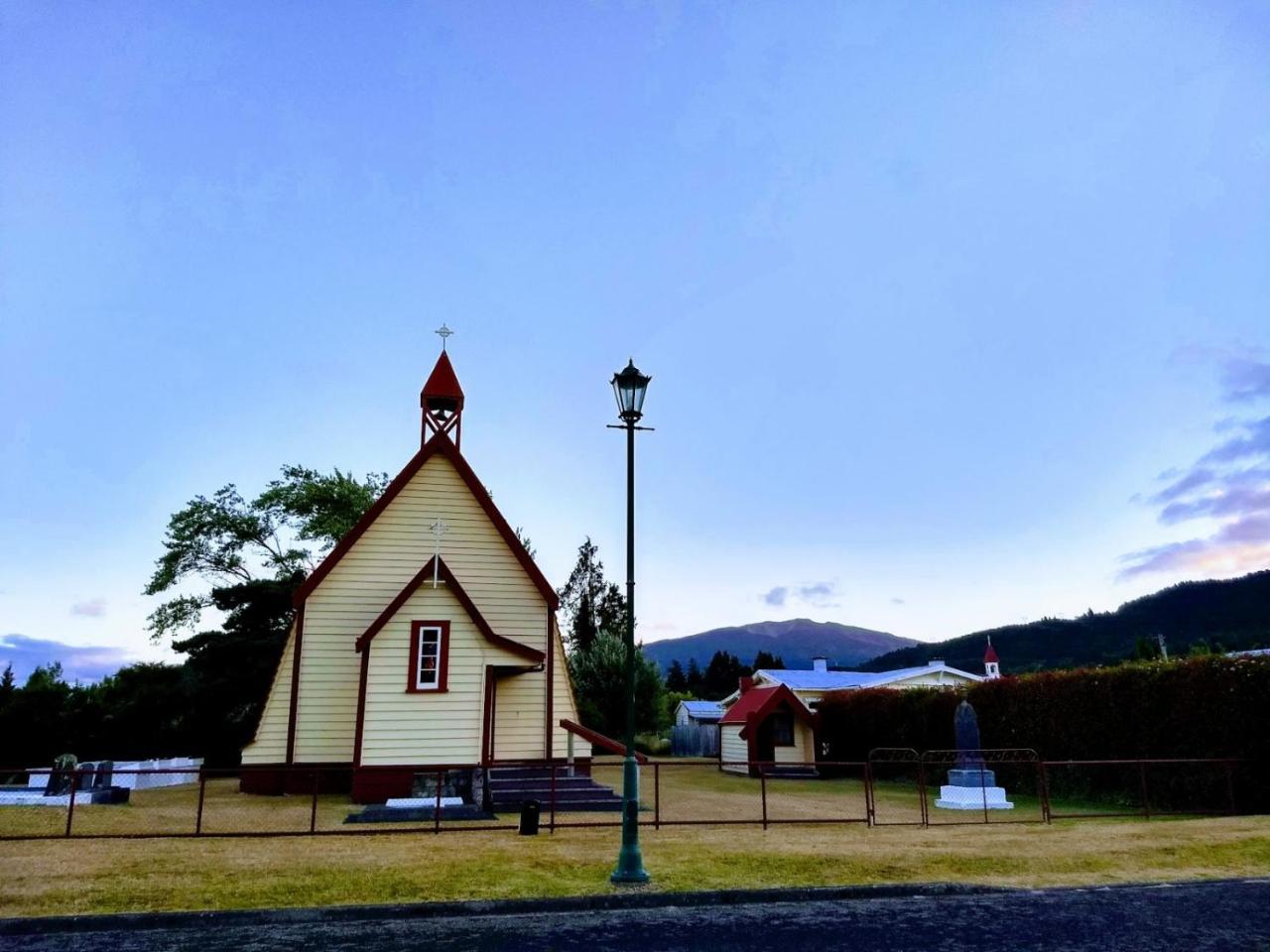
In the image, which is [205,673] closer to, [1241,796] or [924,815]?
[924,815]

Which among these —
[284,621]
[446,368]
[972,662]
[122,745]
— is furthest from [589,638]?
[972,662]

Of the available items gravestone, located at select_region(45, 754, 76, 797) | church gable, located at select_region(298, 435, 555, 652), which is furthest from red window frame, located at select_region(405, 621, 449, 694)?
gravestone, located at select_region(45, 754, 76, 797)

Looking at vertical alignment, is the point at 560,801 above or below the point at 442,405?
below

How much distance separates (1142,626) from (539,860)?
122m

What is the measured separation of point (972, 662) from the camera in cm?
13012

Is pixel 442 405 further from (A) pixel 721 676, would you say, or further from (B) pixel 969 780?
(A) pixel 721 676

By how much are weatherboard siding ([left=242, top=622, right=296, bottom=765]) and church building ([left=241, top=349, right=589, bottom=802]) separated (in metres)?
0.03

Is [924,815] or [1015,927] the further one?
[924,815]

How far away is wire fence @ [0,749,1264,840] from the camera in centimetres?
1487

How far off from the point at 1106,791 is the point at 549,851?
50.3ft

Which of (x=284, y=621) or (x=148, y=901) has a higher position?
(x=284, y=621)

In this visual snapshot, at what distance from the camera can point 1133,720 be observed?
20.6 metres

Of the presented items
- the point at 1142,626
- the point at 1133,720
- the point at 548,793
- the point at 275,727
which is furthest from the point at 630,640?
the point at 1142,626

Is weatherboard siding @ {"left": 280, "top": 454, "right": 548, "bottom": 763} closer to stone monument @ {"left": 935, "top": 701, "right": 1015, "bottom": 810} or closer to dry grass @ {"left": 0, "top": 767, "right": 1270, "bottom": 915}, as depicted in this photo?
dry grass @ {"left": 0, "top": 767, "right": 1270, "bottom": 915}
